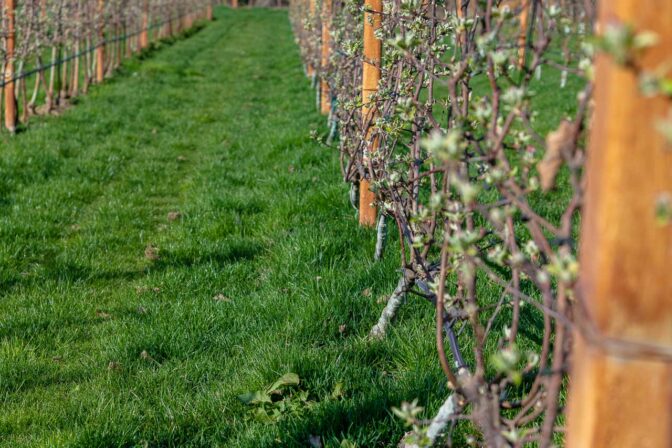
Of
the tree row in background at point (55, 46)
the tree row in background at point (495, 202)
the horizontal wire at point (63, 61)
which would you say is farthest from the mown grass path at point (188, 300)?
the tree row in background at point (55, 46)

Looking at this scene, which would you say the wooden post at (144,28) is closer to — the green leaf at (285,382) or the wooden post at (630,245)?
the green leaf at (285,382)

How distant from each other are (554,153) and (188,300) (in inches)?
140

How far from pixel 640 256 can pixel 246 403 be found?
2558 mm

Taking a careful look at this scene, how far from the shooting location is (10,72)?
31.6 ft

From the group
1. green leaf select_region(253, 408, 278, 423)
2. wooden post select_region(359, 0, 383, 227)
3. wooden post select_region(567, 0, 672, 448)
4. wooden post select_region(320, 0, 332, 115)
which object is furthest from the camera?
wooden post select_region(320, 0, 332, 115)

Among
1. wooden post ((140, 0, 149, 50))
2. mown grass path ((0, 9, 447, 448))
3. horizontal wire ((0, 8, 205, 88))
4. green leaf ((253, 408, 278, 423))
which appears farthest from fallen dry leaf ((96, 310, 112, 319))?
wooden post ((140, 0, 149, 50))

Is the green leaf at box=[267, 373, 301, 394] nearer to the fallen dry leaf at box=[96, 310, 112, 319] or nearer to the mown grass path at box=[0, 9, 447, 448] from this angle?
the mown grass path at box=[0, 9, 447, 448]

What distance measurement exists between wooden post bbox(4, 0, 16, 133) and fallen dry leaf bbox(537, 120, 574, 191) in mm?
8955

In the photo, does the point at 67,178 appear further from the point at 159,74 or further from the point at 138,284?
the point at 159,74

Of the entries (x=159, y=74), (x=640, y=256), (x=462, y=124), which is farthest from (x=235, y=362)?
(x=159, y=74)

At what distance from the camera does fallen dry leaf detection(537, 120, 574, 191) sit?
1.48m

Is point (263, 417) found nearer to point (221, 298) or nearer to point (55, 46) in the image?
point (221, 298)

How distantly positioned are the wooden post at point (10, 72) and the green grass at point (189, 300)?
1.15 ft

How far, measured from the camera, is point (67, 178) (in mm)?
7547
